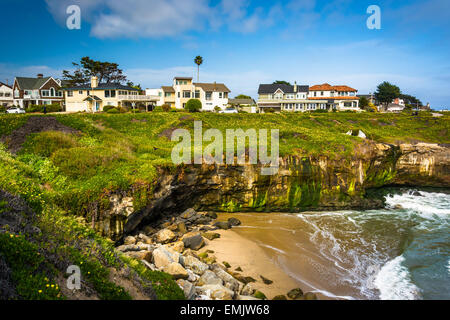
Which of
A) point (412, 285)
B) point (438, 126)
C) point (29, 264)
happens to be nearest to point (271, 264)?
point (412, 285)

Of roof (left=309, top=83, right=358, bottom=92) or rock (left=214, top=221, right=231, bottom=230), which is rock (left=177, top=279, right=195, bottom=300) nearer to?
rock (left=214, top=221, right=231, bottom=230)

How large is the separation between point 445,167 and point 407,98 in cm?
13428

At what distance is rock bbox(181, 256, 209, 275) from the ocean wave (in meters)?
7.80

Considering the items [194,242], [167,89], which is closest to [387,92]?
[167,89]

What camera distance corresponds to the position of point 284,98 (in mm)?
72000

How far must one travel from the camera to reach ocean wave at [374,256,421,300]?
1166cm

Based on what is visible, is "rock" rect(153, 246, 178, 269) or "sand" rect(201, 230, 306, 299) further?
"sand" rect(201, 230, 306, 299)

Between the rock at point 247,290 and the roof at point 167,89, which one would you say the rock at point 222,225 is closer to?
the rock at point 247,290

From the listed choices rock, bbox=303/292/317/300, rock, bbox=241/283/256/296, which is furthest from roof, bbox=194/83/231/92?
rock, bbox=303/292/317/300

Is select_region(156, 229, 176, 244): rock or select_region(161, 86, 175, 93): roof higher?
select_region(161, 86, 175, 93): roof

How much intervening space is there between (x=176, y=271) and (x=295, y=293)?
5075 millimetres

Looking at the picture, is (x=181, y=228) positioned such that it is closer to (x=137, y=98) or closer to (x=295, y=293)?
(x=295, y=293)

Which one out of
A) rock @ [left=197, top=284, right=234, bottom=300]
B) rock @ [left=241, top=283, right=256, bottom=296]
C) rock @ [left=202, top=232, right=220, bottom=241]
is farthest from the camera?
rock @ [left=202, top=232, right=220, bottom=241]

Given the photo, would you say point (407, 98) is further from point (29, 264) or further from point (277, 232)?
point (29, 264)
